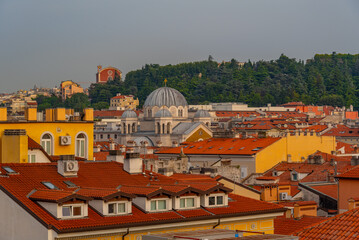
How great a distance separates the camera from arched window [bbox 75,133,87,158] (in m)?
24.9

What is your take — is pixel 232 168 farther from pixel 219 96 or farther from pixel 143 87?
pixel 143 87

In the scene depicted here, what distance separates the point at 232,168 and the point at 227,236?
Result: 26977 mm

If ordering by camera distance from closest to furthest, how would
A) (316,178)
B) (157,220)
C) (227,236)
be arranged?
1. (227,236)
2. (157,220)
3. (316,178)

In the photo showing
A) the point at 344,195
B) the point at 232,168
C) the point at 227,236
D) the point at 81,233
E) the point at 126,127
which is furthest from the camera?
the point at 126,127

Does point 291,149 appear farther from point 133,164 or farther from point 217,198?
point 217,198

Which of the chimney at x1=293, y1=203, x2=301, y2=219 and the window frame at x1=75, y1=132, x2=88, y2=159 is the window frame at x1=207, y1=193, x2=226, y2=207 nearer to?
the chimney at x1=293, y1=203, x2=301, y2=219

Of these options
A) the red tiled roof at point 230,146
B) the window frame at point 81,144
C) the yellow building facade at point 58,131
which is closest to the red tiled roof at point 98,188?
the yellow building facade at point 58,131

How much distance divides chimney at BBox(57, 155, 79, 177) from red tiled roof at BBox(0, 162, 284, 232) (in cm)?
10

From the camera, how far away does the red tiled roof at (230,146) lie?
46.6 metres

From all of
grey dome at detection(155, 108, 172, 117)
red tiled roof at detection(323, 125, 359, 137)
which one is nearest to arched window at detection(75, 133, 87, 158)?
grey dome at detection(155, 108, 172, 117)

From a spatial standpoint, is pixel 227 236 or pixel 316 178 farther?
pixel 316 178

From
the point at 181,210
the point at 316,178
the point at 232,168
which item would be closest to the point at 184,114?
the point at 232,168

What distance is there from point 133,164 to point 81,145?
6.14 metres

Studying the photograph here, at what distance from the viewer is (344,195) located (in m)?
23.0
